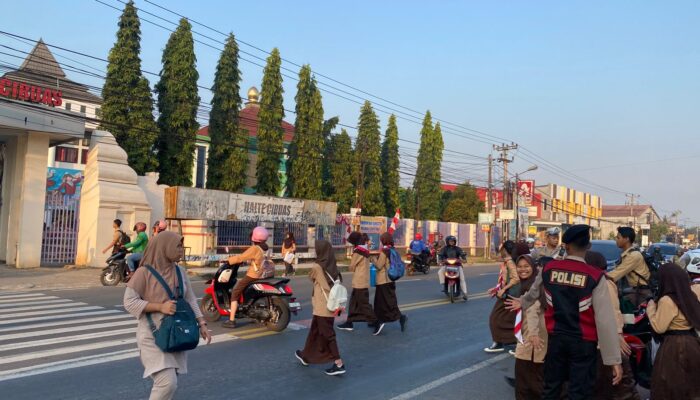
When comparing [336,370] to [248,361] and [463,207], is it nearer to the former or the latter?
[248,361]

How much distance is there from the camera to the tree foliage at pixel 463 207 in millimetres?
54062

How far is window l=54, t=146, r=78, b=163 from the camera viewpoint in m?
46.0

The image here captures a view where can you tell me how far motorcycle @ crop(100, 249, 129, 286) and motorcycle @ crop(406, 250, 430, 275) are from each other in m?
12.3

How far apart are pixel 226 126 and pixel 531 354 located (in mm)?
29060

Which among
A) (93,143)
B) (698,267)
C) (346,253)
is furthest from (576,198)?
(698,267)

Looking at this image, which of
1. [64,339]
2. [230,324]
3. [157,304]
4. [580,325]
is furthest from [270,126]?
[580,325]

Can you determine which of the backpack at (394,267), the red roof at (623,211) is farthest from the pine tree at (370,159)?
the red roof at (623,211)

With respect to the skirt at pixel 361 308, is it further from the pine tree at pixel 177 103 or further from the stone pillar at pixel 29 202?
the pine tree at pixel 177 103

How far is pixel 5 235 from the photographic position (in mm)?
20703

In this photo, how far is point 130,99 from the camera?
28.2 m

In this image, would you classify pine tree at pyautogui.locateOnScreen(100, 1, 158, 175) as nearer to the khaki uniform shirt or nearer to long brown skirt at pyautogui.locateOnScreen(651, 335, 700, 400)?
the khaki uniform shirt

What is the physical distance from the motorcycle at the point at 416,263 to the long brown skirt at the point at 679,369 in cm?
1916

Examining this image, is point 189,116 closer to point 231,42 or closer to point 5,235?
point 231,42

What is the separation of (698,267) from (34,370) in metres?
7.53
